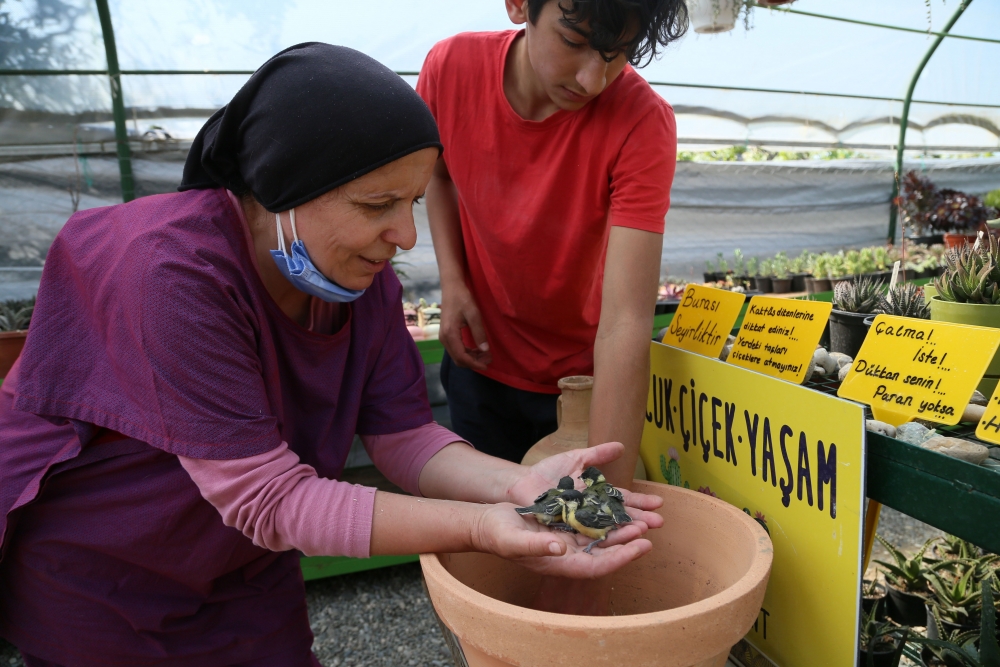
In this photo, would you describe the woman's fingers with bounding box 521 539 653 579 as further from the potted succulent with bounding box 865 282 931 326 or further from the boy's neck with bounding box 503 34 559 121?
the boy's neck with bounding box 503 34 559 121

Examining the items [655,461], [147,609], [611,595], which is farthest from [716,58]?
[147,609]

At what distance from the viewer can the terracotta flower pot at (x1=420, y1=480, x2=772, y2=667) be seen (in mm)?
861

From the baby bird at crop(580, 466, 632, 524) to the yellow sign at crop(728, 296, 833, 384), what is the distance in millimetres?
364

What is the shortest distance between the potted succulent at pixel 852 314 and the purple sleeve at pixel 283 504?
3.63 feet

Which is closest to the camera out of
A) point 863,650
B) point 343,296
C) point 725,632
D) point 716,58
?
point 725,632

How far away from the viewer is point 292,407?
1320mm

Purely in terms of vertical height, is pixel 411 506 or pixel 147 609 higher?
pixel 411 506

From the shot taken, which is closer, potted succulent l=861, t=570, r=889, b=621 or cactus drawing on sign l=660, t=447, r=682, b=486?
cactus drawing on sign l=660, t=447, r=682, b=486

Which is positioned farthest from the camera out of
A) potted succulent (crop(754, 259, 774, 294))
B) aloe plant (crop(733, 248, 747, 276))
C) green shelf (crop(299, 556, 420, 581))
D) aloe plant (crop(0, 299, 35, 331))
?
aloe plant (crop(733, 248, 747, 276))

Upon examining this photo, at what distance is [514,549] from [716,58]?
5.63 m

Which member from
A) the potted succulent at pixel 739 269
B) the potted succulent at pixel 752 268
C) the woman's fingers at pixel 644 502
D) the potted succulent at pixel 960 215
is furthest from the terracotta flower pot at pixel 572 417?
the potted succulent at pixel 960 215

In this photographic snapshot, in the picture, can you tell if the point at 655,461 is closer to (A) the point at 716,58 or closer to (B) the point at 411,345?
(B) the point at 411,345

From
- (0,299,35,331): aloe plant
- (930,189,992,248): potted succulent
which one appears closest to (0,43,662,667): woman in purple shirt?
(0,299,35,331): aloe plant

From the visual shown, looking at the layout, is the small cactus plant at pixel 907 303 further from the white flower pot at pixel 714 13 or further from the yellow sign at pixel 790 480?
the white flower pot at pixel 714 13
